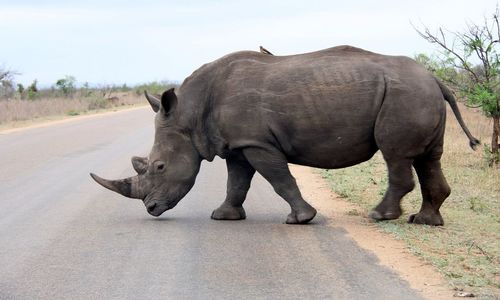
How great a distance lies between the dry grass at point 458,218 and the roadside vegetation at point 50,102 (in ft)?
51.8

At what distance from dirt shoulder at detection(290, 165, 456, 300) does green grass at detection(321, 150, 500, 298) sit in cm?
9

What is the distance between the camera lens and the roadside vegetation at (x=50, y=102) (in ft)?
102

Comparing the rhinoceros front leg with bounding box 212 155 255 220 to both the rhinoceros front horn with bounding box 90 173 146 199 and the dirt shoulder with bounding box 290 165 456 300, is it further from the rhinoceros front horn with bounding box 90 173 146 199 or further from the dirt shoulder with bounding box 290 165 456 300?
the dirt shoulder with bounding box 290 165 456 300

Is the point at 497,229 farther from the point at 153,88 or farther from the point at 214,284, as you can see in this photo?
the point at 153,88

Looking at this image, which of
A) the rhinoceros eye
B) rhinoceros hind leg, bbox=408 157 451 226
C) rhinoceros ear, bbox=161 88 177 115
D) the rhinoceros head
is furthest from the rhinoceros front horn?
rhinoceros hind leg, bbox=408 157 451 226

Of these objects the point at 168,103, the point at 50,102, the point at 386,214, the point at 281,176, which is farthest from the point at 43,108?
the point at 386,214

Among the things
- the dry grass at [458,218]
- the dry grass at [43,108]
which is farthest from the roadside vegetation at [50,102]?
the dry grass at [458,218]

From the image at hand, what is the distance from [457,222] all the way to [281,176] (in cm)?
178

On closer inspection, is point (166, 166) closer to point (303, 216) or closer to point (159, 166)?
point (159, 166)

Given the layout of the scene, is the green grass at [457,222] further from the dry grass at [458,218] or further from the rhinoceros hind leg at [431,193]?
the rhinoceros hind leg at [431,193]

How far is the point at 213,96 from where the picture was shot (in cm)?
909

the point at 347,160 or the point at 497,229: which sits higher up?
the point at 347,160

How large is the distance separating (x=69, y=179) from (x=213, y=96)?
14.2 feet

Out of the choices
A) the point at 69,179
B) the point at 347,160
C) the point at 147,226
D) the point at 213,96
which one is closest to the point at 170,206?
the point at 147,226
